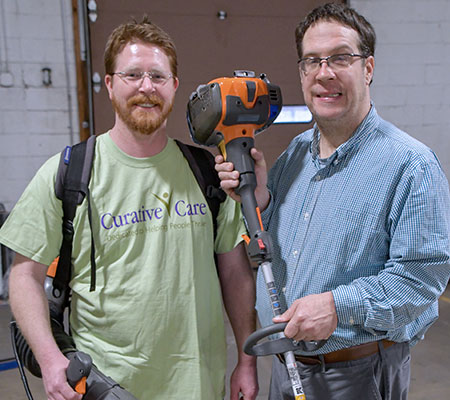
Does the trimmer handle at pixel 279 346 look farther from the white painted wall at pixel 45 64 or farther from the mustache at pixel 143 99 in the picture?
the white painted wall at pixel 45 64

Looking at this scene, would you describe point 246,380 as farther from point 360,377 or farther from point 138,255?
point 138,255

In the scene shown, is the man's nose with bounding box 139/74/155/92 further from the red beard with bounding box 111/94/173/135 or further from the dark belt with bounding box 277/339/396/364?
the dark belt with bounding box 277/339/396/364

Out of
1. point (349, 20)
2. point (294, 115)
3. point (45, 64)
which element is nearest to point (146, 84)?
point (349, 20)

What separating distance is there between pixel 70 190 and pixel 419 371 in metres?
2.82

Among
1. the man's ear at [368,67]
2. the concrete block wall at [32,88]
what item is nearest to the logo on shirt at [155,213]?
the man's ear at [368,67]

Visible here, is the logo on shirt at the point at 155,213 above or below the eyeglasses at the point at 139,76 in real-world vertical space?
below

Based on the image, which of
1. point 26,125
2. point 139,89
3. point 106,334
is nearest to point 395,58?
point 26,125

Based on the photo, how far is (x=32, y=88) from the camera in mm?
4195

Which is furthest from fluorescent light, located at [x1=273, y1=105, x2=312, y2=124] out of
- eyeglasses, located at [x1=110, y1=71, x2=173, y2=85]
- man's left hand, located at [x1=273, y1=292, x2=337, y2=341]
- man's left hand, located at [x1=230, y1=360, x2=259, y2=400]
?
man's left hand, located at [x1=273, y1=292, x2=337, y2=341]

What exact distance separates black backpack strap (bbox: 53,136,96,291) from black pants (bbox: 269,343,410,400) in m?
0.76

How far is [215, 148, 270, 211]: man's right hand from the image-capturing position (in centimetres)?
148

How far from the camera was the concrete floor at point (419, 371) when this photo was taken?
2961 millimetres

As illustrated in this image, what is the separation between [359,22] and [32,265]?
124cm

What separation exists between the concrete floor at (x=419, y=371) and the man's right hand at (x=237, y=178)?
71.9 inches
